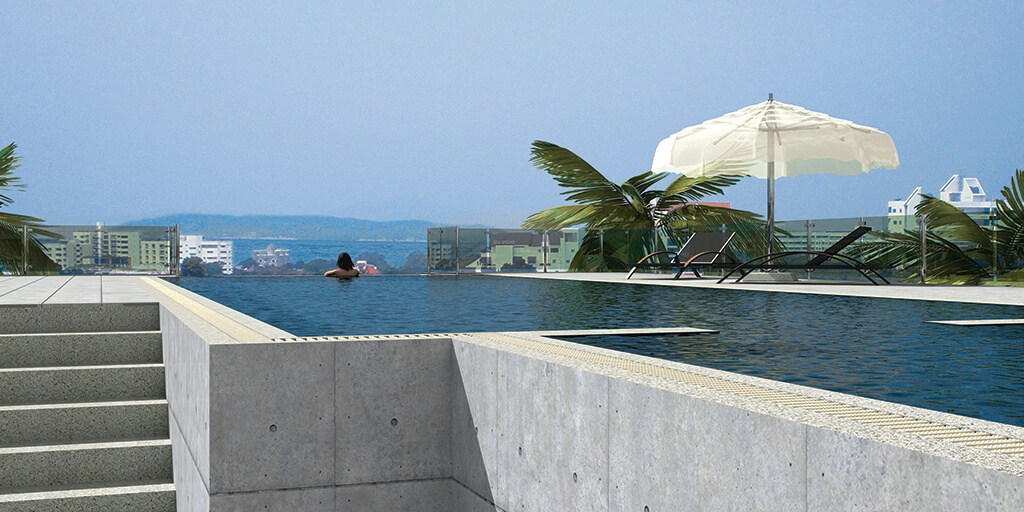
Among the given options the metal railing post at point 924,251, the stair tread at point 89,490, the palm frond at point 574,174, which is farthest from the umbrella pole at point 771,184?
the stair tread at point 89,490

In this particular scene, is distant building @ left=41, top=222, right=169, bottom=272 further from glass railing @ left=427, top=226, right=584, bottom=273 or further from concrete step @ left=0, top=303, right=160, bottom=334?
concrete step @ left=0, top=303, right=160, bottom=334

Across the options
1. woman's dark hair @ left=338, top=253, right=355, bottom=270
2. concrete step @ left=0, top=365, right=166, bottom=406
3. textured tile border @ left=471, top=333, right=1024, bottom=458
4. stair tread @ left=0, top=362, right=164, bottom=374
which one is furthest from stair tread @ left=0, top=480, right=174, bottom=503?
woman's dark hair @ left=338, top=253, right=355, bottom=270

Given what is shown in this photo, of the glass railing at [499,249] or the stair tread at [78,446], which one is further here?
the glass railing at [499,249]

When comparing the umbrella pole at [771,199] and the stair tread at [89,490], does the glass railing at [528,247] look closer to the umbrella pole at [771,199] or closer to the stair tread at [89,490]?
the umbrella pole at [771,199]

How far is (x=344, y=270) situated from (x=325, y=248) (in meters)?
55.8

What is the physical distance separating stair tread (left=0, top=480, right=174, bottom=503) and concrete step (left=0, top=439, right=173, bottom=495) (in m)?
0.03

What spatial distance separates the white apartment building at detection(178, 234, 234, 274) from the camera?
18422 mm

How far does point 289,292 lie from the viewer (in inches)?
472

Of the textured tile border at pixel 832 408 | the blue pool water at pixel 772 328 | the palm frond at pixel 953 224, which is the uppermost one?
the palm frond at pixel 953 224

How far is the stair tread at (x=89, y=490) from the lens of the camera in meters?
5.30

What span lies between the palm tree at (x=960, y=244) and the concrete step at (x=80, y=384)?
12076 mm

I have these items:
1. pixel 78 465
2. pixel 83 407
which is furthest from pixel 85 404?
pixel 78 465

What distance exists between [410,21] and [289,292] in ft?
542

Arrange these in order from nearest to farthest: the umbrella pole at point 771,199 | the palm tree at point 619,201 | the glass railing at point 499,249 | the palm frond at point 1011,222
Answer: the palm frond at point 1011,222 < the umbrella pole at point 771,199 < the glass railing at point 499,249 < the palm tree at point 619,201
